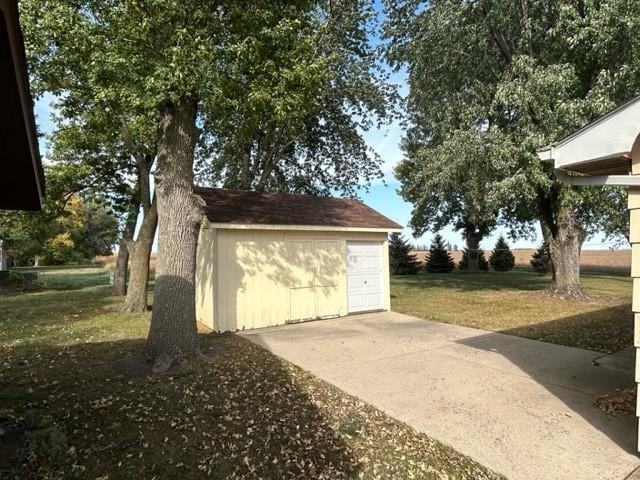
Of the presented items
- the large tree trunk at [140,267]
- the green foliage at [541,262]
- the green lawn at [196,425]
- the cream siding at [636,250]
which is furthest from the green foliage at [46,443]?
the green foliage at [541,262]

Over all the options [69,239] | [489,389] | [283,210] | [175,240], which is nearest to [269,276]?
[283,210]

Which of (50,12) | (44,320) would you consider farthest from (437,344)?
(44,320)

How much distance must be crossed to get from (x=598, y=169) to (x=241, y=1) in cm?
596

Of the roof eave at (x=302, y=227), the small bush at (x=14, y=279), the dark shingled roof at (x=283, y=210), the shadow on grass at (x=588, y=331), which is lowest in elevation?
the shadow on grass at (x=588, y=331)

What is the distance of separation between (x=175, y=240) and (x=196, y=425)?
9.83 ft

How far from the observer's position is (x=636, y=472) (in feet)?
9.45

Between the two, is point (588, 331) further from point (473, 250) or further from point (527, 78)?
point (473, 250)

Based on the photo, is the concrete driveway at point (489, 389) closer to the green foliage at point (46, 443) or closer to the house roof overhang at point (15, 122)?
the green foliage at point (46, 443)

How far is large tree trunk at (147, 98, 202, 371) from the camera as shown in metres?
5.64

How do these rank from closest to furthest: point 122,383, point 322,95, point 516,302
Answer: point 122,383
point 516,302
point 322,95

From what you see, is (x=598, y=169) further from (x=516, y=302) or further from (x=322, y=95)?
(x=322, y=95)

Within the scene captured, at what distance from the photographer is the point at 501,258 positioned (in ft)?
96.6

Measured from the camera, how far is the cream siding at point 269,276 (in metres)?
8.25

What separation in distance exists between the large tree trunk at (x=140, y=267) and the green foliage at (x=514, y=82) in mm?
8891
